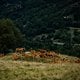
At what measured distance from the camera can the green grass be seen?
26891 mm

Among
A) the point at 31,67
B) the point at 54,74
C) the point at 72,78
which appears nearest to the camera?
the point at 72,78

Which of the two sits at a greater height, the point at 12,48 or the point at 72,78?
the point at 72,78

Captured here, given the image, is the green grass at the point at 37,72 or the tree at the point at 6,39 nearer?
the green grass at the point at 37,72

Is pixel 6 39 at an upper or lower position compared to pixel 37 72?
lower

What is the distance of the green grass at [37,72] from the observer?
88.2ft

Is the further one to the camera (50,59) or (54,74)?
(50,59)

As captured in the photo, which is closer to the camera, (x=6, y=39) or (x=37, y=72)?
(x=37, y=72)

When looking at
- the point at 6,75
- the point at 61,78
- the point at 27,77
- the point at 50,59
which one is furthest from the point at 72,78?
the point at 50,59

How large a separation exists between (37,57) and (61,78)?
12.4 meters

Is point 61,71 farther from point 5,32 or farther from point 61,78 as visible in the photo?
point 5,32

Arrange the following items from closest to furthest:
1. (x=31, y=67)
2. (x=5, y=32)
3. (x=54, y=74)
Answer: (x=54, y=74) → (x=31, y=67) → (x=5, y=32)

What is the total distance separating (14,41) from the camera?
425 ft

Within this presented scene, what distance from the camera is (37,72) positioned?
28422 mm

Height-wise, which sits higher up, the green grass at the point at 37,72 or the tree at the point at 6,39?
the green grass at the point at 37,72
